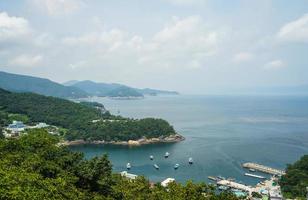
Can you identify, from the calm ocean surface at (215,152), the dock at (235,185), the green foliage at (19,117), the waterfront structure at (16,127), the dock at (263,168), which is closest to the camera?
the dock at (235,185)

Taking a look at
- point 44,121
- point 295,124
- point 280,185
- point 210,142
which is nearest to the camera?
point 280,185

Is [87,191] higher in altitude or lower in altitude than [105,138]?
higher

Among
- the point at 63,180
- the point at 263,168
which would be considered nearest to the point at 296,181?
the point at 263,168

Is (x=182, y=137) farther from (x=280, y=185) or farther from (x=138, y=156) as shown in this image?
(x=280, y=185)

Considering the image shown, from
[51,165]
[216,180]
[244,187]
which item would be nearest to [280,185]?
[244,187]

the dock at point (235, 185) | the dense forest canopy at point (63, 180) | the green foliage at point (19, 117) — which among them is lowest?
the dock at point (235, 185)

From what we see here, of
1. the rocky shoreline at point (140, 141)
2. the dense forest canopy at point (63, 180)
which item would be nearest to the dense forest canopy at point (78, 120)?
the rocky shoreline at point (140, 141)

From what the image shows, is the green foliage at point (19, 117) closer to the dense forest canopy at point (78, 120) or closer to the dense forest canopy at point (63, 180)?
the dense forest canopy at point (78, 120)
